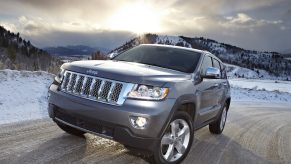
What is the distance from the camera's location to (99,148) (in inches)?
211

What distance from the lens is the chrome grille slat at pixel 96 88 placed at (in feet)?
14.1

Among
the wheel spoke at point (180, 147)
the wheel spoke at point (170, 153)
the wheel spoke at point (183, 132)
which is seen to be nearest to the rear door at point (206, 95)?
the wheel spoke at point (183, 132)

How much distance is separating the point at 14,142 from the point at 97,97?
178 cm

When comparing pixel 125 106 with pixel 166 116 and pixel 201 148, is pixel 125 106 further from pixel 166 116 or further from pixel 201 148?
pixel 201 148

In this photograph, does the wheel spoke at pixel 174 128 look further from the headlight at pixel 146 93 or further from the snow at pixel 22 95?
the snow at pixel 22 95

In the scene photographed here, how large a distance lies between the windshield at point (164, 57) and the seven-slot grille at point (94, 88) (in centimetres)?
156

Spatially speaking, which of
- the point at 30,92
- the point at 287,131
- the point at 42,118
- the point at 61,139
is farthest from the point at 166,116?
the point at 287,131

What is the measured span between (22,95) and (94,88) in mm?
5046

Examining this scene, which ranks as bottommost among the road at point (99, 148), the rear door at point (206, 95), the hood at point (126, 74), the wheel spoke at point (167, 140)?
the road at point (99, 148)

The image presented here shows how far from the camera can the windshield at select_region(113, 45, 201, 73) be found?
5.77 m

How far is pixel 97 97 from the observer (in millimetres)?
4402

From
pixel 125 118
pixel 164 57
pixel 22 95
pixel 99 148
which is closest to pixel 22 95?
pixel 22 95

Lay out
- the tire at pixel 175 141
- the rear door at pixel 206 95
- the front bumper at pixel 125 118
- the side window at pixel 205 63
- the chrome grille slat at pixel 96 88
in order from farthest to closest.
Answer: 1. the side window at pixel 205 63
2. the rear door at pixel 206 95
3. the tire at pixel 175 141
4. the chrome grille slat at pixel 96 88
5. the front bumper at pixel 125 118

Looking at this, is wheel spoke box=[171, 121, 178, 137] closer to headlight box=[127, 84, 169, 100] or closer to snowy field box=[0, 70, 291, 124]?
headlight box=[127, 84, 169, 100]
